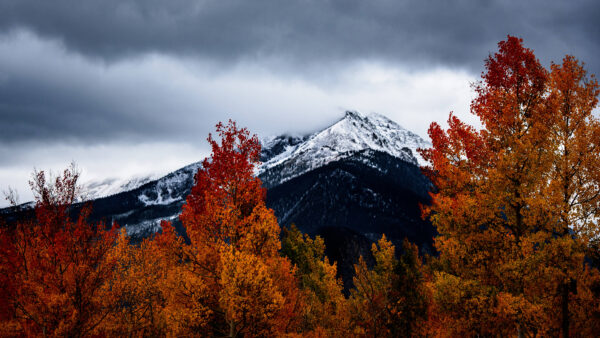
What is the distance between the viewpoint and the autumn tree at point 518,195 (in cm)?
977

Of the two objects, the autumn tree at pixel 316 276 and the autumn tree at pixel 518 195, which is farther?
the autumn tree at pixel 316 276

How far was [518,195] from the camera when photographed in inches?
411

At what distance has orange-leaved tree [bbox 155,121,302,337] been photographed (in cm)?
1136

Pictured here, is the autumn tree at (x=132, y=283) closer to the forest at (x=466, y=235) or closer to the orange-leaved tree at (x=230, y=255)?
the forest at (x=466, y=235)

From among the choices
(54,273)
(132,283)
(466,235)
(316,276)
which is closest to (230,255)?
(466,235)

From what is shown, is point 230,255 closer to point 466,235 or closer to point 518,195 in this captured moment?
point 466,235

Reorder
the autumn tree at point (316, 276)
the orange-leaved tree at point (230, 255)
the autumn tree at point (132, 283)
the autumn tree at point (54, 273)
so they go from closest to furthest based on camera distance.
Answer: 1. the orange-leaved tree at point (230, 255)
2. the autumn tree at point (54, 273)
3. the autumn tree at point (132, 283)
4. the autumn tree at point (316, 276)

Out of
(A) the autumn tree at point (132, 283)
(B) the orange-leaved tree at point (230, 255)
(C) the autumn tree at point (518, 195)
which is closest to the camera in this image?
(C) the autumn tree at point (518, 195)

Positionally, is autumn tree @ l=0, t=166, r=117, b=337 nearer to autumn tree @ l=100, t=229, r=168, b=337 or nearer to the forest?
the forest

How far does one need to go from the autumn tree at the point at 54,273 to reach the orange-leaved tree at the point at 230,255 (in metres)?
4.58

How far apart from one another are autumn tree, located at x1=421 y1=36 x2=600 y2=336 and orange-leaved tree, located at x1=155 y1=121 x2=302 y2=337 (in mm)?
6260

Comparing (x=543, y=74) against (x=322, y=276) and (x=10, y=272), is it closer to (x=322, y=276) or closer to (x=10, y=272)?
(x=10, y=272)

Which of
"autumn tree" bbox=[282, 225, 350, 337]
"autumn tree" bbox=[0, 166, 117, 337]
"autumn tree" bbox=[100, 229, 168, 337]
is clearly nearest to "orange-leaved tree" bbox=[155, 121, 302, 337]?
"autumn tree" bbox=[0, 166, 117, 337]

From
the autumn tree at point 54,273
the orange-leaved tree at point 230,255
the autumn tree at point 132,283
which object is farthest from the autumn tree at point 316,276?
the autumn tree at point 54,273
